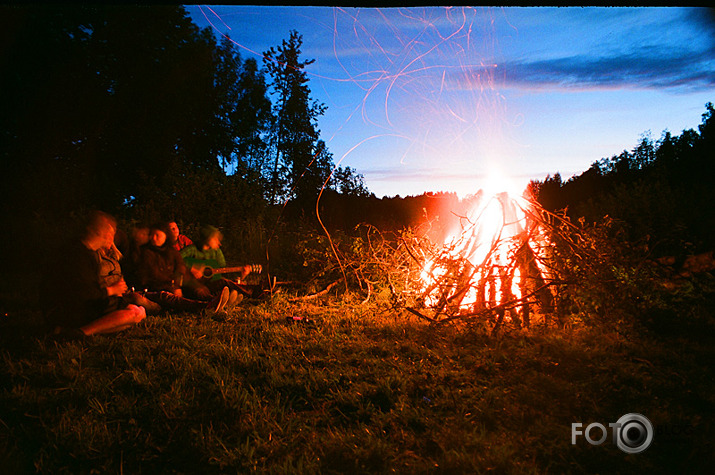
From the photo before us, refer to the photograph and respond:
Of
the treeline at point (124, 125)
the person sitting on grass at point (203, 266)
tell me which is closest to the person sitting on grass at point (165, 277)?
the person sitting on grass at point (203, 266)

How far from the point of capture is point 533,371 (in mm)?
3012

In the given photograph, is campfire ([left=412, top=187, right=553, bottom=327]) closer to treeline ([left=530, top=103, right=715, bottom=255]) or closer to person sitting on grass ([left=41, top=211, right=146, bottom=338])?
treeline ([left=530, top=103, right=715, bottom=255])

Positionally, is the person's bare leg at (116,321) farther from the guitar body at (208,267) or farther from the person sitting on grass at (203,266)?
the guitar body at (208,267)

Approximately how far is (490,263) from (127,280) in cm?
477

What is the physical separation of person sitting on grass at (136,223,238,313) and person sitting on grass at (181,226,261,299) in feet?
0.71

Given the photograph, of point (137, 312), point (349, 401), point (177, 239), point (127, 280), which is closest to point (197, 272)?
point (177, 239)

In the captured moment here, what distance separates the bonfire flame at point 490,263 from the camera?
4282 millimetres

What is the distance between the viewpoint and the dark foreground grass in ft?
6.89

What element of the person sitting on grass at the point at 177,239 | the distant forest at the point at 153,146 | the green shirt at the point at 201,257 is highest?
the distant forest at the point at 153,146

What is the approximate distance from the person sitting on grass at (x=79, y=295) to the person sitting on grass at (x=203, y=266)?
148cm

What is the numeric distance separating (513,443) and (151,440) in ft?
7.07

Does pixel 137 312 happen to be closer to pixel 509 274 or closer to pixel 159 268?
pixel 159 268

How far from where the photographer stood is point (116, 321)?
13.2 feet

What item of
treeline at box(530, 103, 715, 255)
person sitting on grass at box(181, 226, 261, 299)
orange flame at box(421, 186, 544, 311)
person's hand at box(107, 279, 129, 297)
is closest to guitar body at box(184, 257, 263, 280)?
person sitting on grass at box(181, 226, 261, 299)
